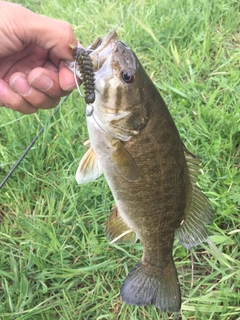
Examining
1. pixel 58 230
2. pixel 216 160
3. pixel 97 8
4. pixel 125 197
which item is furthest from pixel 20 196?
pixel 97 8

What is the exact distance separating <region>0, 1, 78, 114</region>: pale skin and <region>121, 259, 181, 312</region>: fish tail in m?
0.98

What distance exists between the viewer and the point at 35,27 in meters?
1.82

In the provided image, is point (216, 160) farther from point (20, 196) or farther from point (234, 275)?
point (20, 196)

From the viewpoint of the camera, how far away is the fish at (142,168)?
1.63 meters

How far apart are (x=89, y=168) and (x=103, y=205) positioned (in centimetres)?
74

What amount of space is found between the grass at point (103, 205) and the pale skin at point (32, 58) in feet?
2.65

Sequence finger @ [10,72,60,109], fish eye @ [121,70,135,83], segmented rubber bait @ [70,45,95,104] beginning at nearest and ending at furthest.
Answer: segmented rubber bait @ [70,45,95,104]
fish eye @ [121,70,135,83]
finger @ [10,72,60,109]

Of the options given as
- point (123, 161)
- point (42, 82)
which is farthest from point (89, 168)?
point (42, 82)

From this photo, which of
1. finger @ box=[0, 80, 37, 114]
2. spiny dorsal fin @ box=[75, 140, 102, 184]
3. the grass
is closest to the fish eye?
spiny dorsal fin @ box=[75, 140, 102, 184]

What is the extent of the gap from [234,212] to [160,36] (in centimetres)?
200

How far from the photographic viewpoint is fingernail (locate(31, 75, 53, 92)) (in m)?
1.87

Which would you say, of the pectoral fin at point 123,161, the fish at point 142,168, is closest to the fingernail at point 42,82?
the fish at point 142,168

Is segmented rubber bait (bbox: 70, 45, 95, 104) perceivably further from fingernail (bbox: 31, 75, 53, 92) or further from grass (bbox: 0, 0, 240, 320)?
grass (bbox: 0, 0, 240, 320)

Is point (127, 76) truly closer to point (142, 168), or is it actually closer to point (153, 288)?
point (142, 168)
